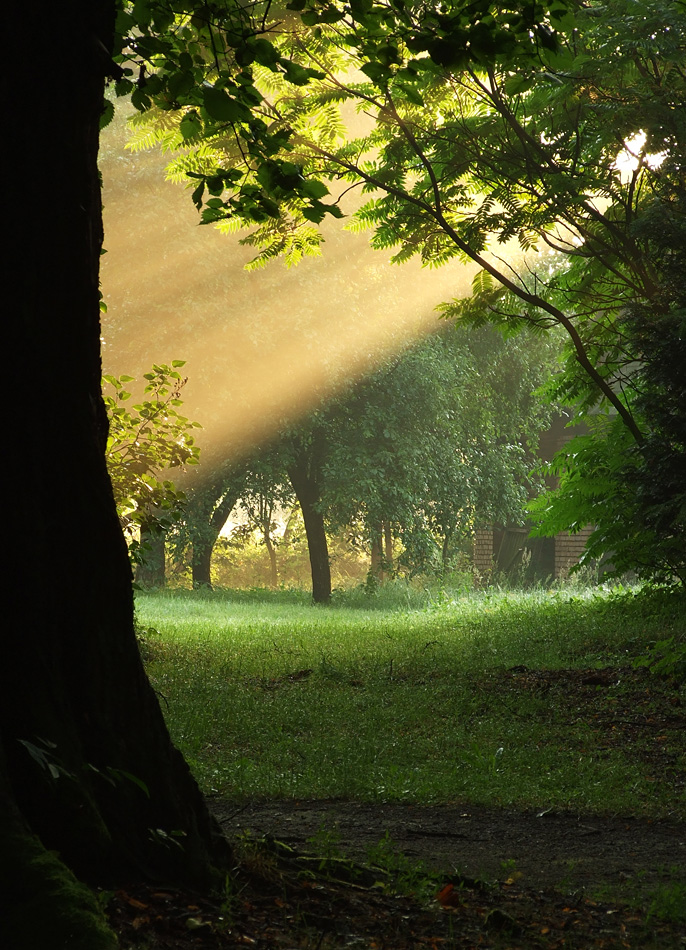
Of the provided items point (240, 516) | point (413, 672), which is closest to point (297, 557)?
point (240, 516)

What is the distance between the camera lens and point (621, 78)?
944 cm

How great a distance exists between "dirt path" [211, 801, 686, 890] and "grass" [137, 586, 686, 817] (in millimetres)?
234

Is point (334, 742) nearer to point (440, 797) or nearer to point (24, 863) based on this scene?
point (440, 797)

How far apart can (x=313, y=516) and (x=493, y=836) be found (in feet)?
66.8

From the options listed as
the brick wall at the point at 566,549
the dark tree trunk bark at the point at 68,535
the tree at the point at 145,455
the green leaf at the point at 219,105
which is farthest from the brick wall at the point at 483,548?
the dark tree trunk bark at the point at 68,535

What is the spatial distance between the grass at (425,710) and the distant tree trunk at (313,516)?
Answer: 31.1 ft

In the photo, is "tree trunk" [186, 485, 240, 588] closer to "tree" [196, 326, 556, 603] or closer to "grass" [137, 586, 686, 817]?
"tree" [196, 326, 556, 603]

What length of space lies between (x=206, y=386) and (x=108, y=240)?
4.29 m

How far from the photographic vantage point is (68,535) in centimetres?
323

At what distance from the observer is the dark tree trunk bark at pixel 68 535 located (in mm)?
3031

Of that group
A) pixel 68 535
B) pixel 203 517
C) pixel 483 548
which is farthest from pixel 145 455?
pixel 483 548

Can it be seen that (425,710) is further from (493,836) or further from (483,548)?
(483,548)

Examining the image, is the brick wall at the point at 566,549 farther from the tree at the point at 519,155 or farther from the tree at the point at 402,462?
the tree at the point at 519,155

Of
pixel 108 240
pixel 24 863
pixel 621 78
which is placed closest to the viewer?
pixel 24 863
